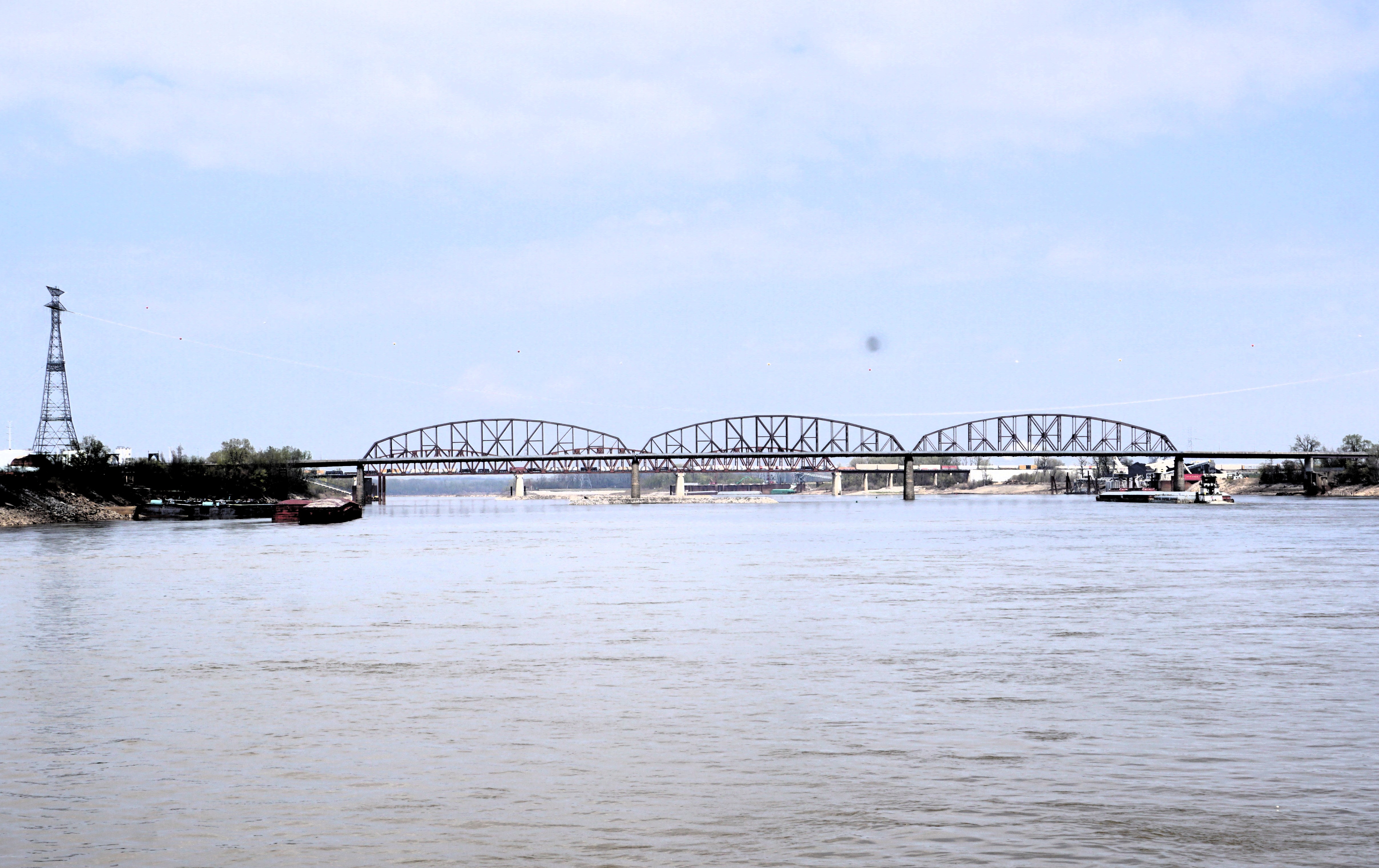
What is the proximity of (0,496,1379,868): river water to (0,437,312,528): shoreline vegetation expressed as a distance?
91.2 m

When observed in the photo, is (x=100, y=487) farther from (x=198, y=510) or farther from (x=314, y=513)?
(x=314, y=513)

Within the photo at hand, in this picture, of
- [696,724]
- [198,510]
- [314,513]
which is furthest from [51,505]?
[696,724]

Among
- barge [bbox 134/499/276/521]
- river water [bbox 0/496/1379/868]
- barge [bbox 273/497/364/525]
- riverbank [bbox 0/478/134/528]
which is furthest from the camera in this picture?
barge [bbox 134/499/276/521]

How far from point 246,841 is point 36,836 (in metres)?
2.21

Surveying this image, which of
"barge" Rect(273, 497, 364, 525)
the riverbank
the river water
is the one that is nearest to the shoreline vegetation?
the riverbank

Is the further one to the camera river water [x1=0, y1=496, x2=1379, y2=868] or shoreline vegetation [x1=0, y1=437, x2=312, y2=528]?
shoreline vegetation [x1=0, y1=437, x2=312, y2=528]

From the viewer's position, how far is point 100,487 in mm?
149375

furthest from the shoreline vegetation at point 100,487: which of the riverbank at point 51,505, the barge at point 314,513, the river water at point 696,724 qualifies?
the river water at point 696,724

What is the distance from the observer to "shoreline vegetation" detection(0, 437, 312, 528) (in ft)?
414

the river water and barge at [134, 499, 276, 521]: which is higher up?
barge at [134, 499, 276, 521]

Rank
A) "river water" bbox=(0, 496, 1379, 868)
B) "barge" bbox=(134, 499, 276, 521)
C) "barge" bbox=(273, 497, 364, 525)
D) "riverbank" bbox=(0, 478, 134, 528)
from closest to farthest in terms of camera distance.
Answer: "river water" bbox=(0, 496, 1379, 868) < "riverbank" bbox=(0, 478, 134, 528) < "barge" bbox=(273, 497, 364, 525) < "barge" bbox=(134, 499, 276, 521)

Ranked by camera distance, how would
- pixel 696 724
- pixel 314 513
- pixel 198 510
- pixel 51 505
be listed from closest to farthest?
1. pixel 696 724
2. pixel 314 513
3. pixel 51 505
4. pixel 198 510

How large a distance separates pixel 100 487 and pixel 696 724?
486 ft

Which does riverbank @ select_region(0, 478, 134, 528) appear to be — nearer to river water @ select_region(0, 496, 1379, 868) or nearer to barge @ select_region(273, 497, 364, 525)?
Result: barge @ select_region(273, 497, 364, 525)
